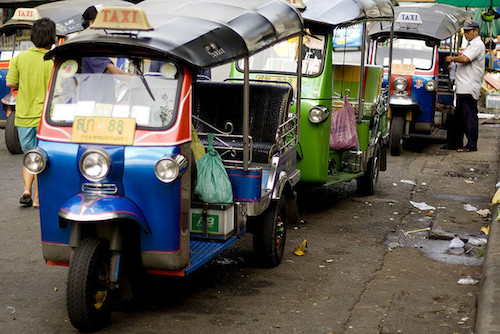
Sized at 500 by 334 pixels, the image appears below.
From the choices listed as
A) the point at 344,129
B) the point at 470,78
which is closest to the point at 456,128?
the point at 470,78

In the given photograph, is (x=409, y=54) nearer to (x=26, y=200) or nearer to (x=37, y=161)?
(x=26, y=200)

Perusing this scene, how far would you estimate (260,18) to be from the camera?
5.98 metres

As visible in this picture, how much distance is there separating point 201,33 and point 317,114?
2559mm

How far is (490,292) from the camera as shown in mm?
5297

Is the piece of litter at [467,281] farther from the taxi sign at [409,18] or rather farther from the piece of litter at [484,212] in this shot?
the taxi sign at [409,18]

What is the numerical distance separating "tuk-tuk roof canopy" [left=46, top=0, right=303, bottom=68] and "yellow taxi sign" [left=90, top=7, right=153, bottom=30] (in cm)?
7

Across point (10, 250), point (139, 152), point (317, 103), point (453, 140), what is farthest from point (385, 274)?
point (453, 140)

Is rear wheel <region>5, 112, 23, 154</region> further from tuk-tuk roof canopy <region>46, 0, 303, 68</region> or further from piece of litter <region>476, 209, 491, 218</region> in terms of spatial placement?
piece of litter <region>476, 209, 491, 218</region>

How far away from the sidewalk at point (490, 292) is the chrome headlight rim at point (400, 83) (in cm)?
572

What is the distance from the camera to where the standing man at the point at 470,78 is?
12258 mm

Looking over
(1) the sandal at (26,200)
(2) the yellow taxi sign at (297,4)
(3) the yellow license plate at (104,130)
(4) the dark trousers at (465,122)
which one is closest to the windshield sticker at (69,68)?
(3) the yellow license plate at (104,130)

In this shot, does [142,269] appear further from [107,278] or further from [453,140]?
[453,140]

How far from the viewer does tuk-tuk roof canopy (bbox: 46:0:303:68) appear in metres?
4.82

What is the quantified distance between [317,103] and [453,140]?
6.16 m
